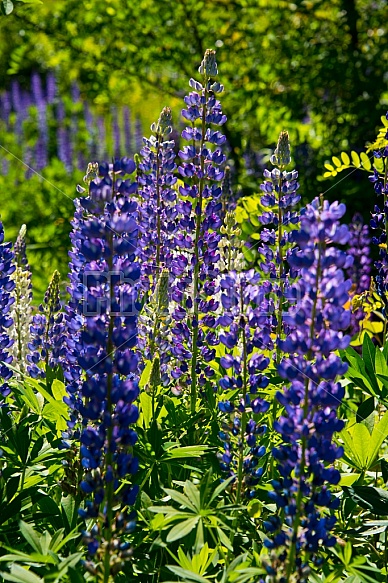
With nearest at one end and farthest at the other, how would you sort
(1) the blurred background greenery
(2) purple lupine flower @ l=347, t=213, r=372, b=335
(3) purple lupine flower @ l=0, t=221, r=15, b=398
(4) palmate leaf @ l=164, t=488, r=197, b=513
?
(4) palmate leaf @ l=164, t=488, r=197, b=513 < (3) purple lupine flower @ l=0, t=221, r=15, b=398 < (2) purple lupine flower @ l=347, t=213, r=372, b=335 < (1) the blurred background greenery

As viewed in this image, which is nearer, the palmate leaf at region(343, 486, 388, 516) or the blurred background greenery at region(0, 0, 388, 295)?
the palmate leaf at region(343, 486, 388, 516)

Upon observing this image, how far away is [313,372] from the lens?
215cm

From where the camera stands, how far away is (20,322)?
12.6ft

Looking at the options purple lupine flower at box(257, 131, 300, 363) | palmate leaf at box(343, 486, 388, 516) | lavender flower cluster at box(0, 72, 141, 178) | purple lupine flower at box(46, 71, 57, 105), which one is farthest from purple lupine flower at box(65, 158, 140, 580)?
purple lupine flower at box(46, 71, 57, 105)

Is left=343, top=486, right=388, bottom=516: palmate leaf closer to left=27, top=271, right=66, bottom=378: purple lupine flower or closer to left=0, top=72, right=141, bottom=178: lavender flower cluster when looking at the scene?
left=27, top=271, right=66, bottom=378: purple lupine flower

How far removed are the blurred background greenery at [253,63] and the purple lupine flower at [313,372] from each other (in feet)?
14.1

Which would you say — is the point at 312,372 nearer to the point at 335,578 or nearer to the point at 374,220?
the point at 335,578

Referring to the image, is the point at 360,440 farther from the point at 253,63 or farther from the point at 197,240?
the point at 253,63

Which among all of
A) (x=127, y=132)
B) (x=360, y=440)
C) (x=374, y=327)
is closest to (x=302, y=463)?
(x=360, y=440)

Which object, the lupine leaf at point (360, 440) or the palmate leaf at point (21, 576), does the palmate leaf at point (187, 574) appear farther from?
the lupine leaf at point (360, 440)

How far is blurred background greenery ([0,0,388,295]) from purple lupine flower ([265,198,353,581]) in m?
4.31

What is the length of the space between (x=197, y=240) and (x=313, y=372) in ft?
4.11

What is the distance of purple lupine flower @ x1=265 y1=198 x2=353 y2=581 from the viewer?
83.1 inches

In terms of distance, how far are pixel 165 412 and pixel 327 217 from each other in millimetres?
1332
